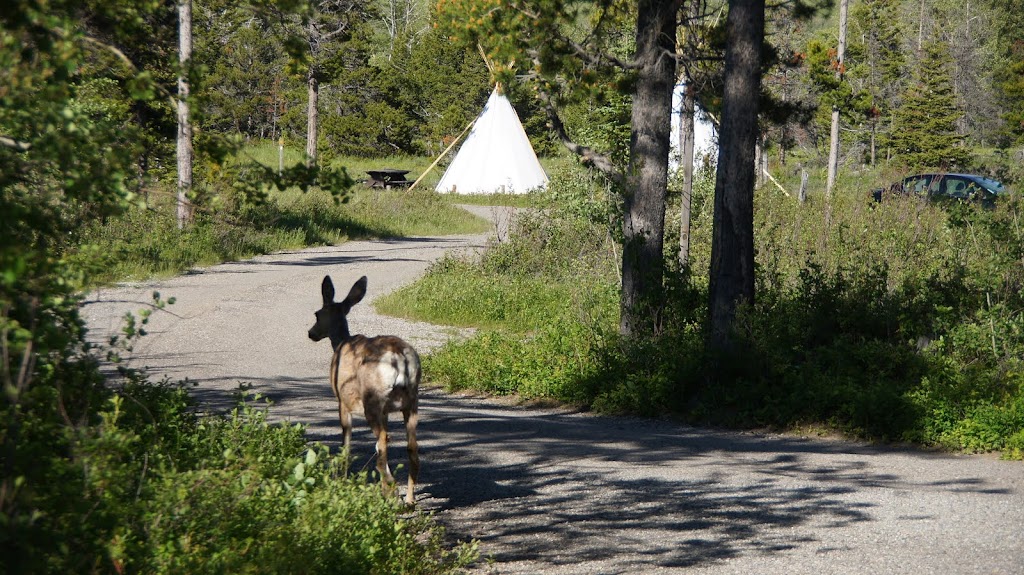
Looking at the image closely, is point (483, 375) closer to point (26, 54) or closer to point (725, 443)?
point (725, 443)

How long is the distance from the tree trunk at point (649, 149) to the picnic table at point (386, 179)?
33.7 meters

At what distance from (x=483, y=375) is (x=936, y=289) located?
502 centimetres

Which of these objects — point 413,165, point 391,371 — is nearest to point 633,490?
point 391,371

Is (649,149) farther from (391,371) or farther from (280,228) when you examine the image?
(280,228)

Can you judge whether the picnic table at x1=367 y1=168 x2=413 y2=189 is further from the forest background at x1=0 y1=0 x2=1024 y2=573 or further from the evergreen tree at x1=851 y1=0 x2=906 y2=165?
the evergreen tree at x1=851 y1=0 x2=906 y2=165

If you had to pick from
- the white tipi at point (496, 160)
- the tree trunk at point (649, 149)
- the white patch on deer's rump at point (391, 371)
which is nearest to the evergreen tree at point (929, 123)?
the white tipi at point (496, 160)

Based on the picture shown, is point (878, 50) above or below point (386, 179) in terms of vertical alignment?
above

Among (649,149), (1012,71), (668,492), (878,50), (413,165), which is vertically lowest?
(668,492)

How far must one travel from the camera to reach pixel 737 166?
37.1 feet

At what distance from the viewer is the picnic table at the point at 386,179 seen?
46.1 metres

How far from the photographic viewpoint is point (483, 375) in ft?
40.2

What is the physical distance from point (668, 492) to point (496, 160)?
129 feet

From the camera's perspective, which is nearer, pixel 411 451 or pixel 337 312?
pixel 411 451

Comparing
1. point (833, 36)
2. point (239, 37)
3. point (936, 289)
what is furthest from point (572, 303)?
point (833, 36)
